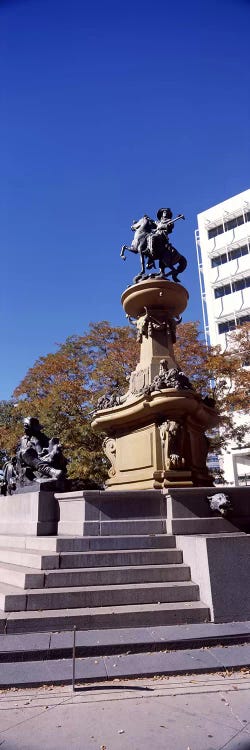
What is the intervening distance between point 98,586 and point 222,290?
52.4m

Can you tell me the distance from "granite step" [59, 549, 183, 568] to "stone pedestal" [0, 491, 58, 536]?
2.43 meters

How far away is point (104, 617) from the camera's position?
23.0 ft

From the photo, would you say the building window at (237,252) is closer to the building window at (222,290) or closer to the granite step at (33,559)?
the building window at (222,290)

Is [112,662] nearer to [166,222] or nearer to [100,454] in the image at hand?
[166,222]

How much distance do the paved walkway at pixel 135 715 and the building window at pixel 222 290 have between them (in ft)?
175

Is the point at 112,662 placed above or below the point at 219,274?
below

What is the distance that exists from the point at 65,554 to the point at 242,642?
3.07 m

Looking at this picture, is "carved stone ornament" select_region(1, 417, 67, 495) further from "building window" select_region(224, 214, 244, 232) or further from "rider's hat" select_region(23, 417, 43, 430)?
"building window" select_region(224, 214, 244, 232)

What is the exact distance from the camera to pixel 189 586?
25.7 ft

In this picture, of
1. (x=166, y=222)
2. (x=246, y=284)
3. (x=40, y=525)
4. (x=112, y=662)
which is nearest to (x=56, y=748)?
(x=112, y=662)

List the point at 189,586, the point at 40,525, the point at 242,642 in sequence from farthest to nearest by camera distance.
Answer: the point at 40,525 → the point at 189,586 → the point at 242,642

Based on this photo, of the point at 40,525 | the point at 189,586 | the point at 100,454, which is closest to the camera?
the point at 189,586

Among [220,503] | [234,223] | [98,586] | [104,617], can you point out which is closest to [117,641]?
[104,617]

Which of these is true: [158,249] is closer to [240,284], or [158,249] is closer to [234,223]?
[240,284]
